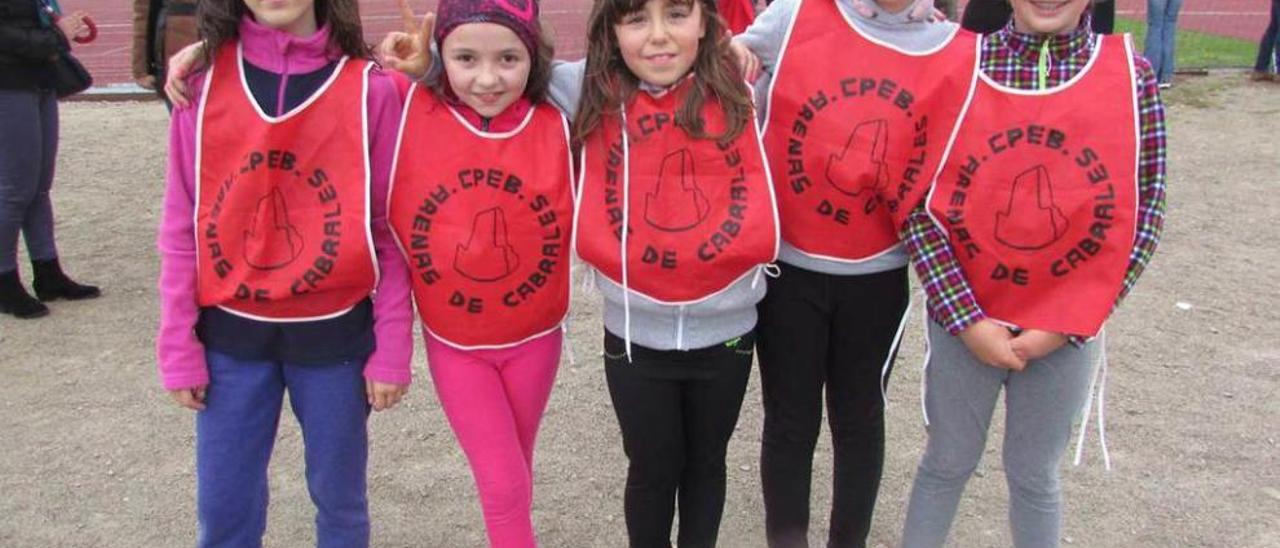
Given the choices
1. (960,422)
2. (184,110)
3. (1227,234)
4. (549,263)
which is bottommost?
(1227,234)

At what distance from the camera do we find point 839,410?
2.74 metres

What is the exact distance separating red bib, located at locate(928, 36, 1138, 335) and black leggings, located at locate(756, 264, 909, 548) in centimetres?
31

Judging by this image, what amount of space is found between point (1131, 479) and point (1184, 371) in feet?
3.27

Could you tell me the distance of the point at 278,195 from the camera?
232 centimetres

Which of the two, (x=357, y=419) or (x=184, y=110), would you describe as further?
(x=357, y=419)

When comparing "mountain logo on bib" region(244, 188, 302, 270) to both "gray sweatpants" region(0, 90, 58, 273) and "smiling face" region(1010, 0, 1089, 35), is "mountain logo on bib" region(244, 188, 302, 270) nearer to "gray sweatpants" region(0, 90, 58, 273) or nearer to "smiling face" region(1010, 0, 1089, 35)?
"smiling face" region(1010, 0, 1089, 35)

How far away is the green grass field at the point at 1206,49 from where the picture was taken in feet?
35.5

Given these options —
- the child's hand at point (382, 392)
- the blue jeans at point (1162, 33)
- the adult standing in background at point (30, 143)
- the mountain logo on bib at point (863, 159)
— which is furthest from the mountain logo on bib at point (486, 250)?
the blue jeans at point (1162, 33)

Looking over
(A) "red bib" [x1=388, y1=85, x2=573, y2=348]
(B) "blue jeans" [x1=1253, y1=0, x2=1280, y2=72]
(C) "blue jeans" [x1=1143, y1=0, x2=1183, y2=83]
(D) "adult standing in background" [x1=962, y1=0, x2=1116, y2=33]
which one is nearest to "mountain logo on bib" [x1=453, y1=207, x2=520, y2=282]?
(A) "red bib" [x1=388, y1=85, x2=573, y2=348]

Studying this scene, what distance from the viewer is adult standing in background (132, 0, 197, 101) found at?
468 cm

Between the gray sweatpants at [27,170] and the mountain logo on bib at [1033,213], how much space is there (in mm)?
4444

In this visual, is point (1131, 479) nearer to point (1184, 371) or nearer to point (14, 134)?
point (1184, 371)

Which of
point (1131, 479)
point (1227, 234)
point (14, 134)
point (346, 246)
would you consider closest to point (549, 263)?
point (346, 246)

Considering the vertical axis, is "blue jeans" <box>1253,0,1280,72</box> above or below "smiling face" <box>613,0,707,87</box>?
below
